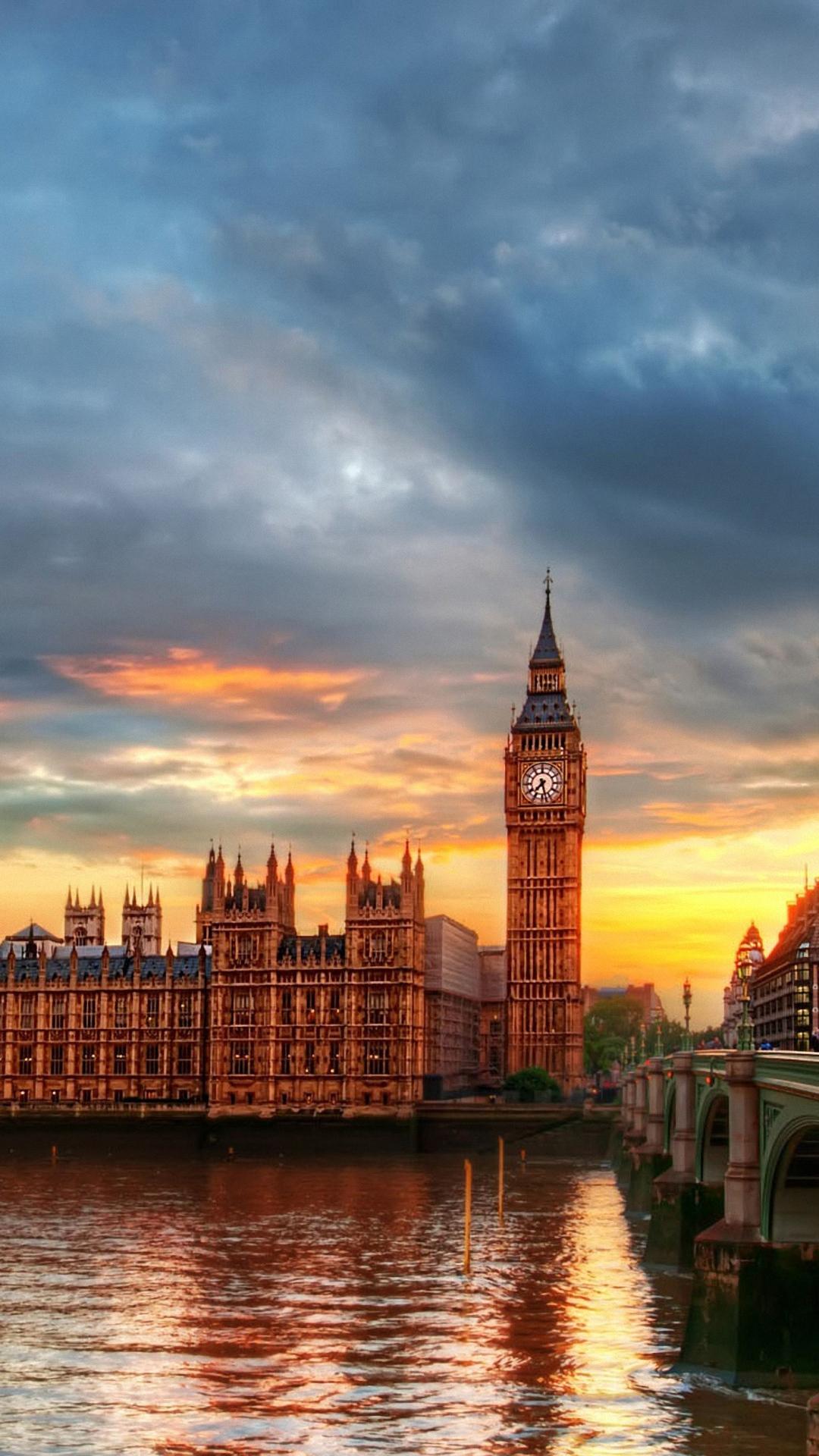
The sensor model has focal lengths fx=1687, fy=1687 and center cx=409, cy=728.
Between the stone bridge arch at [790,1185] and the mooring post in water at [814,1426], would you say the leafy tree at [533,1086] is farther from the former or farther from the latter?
the mooring post in water at [814,1426]

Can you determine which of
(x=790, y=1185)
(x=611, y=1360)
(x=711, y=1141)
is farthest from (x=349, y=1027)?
(x=790, y=1185)

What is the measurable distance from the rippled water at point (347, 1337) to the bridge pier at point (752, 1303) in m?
1.20

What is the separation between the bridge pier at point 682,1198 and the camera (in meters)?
77.1

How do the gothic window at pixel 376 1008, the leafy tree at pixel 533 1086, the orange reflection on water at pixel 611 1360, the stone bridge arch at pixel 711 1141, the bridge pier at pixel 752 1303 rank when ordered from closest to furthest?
the orange reflection on water at pixel 611 1360, the bridge pier at pixel 752 1303, the stone bridge arch at pixel 711 1141, the leafy tree at pixel 533 1086, the gothic window at pixel 376 1008

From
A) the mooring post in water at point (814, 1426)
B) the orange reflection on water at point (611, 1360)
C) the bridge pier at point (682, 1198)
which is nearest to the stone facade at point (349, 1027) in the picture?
the orange reflection on water at point (611, 1360)

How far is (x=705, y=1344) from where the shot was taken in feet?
176

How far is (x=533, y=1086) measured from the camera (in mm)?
194375

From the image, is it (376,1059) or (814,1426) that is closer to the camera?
(814,1426)

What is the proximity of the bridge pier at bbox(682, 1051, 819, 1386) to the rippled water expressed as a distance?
1.20 meters

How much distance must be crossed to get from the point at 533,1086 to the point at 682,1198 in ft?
386

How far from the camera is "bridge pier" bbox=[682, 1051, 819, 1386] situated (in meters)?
50.9

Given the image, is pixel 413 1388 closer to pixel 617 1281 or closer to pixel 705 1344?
pixel 705 1344

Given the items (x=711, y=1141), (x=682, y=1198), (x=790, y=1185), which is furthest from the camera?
(x=711, y=1141)

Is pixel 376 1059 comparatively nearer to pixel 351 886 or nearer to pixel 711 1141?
pixel 351 886
